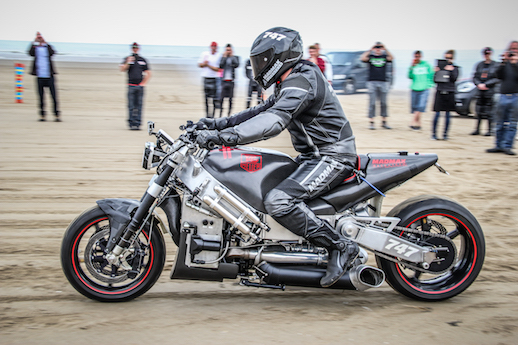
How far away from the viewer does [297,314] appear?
3691 mm

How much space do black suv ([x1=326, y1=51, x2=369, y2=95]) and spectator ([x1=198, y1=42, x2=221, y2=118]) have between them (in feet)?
30.7

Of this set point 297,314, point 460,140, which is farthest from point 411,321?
point 460,140

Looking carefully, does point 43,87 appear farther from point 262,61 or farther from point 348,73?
point 348,73

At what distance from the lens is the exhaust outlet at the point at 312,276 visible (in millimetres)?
3695

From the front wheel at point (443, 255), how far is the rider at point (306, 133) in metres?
0.51

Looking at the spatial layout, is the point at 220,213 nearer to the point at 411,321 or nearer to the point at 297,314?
the point at 297,314

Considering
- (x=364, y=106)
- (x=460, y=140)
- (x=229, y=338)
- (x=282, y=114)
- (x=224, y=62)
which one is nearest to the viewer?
(x=229, y=338)

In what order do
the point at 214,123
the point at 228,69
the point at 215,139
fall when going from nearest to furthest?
the point at 215,139
the point at 214,123
the point at 228,69

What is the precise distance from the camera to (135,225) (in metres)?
3.64

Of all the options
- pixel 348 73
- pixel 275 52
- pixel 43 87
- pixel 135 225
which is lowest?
pixel 135 225

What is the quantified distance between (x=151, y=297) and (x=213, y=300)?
505 millimetres

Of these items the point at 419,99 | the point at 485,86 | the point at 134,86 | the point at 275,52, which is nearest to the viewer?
the point at 275,52

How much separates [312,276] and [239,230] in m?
0.67

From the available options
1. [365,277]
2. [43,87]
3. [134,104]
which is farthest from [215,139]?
[43,87]
